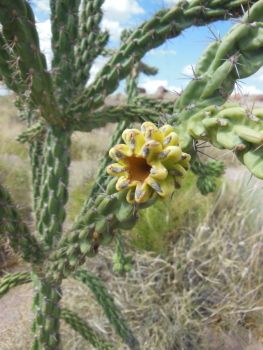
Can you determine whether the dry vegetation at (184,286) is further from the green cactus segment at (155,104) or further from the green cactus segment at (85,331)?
the green cactus segment at (155,104)

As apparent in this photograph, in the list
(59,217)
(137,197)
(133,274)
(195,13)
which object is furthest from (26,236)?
(133,274)

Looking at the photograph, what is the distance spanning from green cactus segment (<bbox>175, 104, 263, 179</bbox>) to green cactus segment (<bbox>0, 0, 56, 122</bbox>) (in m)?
0.65

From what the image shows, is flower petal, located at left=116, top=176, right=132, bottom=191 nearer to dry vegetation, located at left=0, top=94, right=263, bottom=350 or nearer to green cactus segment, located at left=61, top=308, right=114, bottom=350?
green cactus segment, located at left=61, top=308, right=114, bottom=350

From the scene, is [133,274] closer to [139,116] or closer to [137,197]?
[139,116]

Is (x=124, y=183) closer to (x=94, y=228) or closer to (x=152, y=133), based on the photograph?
(x=152, y=133)

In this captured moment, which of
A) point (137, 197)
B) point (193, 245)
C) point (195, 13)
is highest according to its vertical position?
point (195, 13)

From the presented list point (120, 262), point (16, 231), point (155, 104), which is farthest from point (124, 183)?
point (120, 262)

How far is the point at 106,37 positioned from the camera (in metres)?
2.40

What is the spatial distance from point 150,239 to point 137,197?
305 centimetres

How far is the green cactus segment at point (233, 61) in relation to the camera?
0.94 meters

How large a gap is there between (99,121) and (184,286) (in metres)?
2.05

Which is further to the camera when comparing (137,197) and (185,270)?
(185,270)

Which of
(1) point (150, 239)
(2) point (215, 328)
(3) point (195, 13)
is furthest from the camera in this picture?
(1) point (150, 239)

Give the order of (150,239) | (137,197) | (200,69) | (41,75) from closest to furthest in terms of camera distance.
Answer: (137,197) → (200,69) → (41,75) → (150,239)
